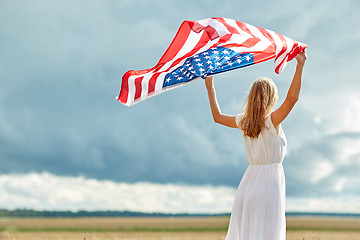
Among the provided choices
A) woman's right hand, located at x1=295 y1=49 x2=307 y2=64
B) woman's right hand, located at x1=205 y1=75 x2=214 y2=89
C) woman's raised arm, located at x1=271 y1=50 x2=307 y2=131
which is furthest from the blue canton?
woman's raised arm, located at x1=271 y1=50 x2=307 y2=131

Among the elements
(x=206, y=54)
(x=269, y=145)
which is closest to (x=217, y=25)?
(x=206, y=54)

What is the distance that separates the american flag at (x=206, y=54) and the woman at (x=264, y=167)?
781 mm

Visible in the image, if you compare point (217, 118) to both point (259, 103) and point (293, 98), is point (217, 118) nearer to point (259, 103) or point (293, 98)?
point (259, 103)

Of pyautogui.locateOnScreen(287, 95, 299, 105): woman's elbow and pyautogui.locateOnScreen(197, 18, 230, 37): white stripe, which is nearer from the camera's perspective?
pyautogui.locateOnScreen(287, 95, 299, 105): woman's elbow

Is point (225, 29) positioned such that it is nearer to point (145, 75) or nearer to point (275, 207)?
point (145, 75)

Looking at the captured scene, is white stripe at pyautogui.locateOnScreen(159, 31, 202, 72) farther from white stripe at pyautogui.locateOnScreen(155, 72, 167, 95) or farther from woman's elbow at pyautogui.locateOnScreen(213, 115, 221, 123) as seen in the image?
woman's elbow at pyautogui.locateOnScreen(213, 115, 221, 123)

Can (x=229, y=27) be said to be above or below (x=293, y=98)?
above

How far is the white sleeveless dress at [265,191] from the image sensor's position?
18.5 ft

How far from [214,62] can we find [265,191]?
2.25 m

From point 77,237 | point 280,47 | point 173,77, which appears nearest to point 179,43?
point 173,77

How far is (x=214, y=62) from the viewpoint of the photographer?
698cm

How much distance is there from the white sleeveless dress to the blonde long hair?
85 mm

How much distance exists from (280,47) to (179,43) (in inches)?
62.3

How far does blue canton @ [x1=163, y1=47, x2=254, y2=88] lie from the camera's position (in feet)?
22.8
